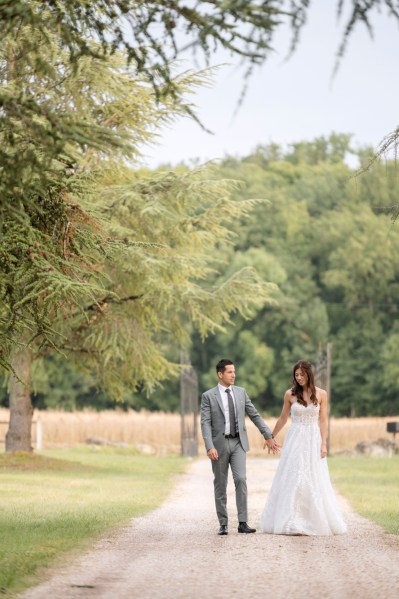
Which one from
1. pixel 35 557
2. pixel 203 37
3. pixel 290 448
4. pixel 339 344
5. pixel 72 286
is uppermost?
pixel 339 344

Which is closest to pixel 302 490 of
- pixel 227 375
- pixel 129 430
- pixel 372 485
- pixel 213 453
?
pixel 213 453

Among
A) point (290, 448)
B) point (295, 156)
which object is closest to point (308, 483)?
point (290, 448)

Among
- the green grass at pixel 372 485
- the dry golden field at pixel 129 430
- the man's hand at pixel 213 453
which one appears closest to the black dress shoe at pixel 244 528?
the man's hand at pixel 213 453

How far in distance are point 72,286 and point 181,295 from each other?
15887mm

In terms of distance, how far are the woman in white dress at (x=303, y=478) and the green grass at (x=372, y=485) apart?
91cm

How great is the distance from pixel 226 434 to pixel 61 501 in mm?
5808

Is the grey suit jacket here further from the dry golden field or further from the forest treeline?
the forest treeline

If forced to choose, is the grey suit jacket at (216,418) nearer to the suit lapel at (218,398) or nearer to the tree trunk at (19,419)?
the suit lapel at (218,398)

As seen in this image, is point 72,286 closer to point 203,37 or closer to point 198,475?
point 203,37

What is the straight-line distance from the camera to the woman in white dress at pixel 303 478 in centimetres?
1295

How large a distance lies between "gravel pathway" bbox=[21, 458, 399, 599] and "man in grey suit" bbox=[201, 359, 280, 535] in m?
0.46

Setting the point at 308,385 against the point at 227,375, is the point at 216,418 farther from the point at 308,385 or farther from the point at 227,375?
the point at 308,385

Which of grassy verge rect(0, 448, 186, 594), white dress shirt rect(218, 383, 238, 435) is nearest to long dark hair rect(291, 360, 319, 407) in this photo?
white dress shirt rect(218, 383, 238, 435)

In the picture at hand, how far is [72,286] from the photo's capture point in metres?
11.5
